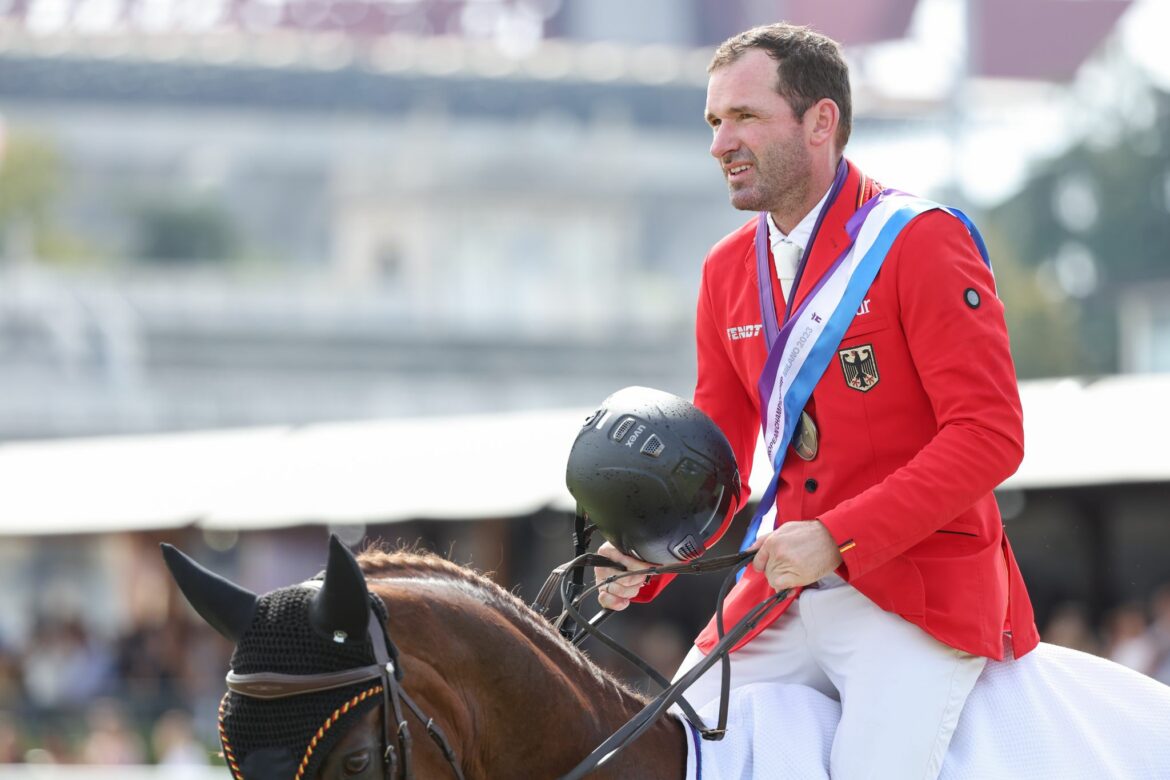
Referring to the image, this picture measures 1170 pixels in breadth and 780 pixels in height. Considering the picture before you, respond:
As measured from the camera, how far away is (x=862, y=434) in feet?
11.5

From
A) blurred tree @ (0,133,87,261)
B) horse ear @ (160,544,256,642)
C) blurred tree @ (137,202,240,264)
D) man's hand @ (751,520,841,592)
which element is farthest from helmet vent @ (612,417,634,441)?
blurred tree @ (137,202,240,264)

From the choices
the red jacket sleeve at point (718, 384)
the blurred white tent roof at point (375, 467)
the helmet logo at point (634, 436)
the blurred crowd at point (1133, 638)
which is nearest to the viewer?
the helmet logo at point (634, 436)

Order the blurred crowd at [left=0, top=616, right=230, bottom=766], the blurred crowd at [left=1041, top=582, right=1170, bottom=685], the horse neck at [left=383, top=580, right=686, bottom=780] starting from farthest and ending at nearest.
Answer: the blurred crowd at [left=0, top=616, right=230, bottom=766] < the blurred crowd at [left=1041, top=582, right=1170, bottom=685] < the horse neck at [left=383, top=580, right=686, bottom=780]

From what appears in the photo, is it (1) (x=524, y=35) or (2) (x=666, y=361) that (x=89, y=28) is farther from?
(2) (x=666, y=361)

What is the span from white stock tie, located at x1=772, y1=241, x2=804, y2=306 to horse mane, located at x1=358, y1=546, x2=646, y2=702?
0.89 meters

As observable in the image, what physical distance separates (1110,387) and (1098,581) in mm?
2369

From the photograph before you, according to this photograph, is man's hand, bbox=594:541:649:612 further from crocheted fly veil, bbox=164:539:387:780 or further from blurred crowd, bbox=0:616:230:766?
blurred crowd, bbox=0:616:230:766

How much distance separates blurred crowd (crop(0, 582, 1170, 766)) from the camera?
35.0 ft

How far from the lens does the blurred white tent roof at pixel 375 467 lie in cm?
1093

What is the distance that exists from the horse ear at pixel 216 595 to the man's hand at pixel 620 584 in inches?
36.0

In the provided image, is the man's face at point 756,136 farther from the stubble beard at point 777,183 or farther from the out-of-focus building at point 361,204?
the out-of-focus building at point 361,204

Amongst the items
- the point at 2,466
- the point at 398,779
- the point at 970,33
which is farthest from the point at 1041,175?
the point at 398,779

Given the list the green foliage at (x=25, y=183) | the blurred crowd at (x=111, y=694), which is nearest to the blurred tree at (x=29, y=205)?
the green foliage at (x=25, y=183)

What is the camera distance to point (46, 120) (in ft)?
244
